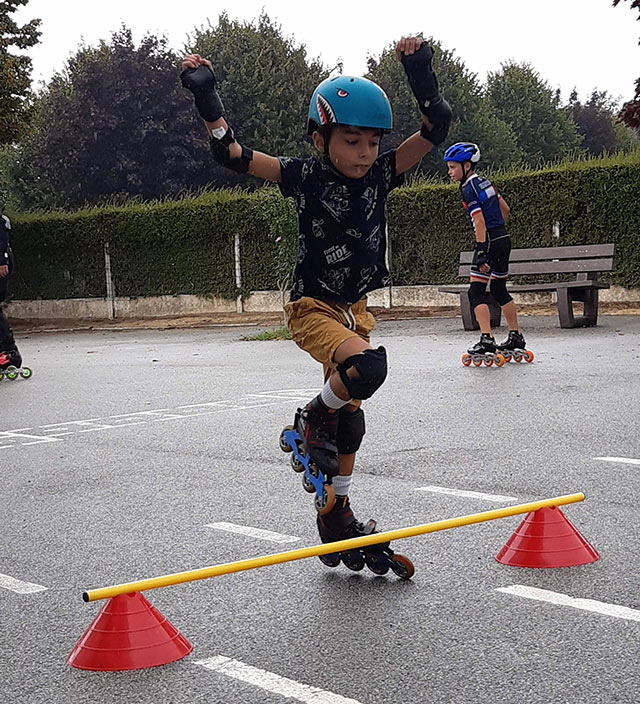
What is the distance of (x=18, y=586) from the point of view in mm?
4258

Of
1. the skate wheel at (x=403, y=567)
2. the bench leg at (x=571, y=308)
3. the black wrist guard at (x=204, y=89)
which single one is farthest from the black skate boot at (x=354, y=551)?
the bench leg at (x=571, y=308)

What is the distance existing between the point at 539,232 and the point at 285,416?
14510mm

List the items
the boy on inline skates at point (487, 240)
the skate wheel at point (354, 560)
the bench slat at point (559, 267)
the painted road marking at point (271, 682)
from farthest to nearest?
the bench slat at point (559, 267)
the boy on inline skates at point (487, 240)
the skate wheel at point (354, 560)
the painted road marking at point (271, 682)

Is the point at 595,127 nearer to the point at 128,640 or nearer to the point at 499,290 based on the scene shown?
the point at 499,290

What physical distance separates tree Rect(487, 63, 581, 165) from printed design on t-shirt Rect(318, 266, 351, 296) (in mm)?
71387

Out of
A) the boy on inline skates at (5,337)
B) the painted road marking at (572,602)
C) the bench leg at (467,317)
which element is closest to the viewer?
the painted road marking at (572,602)

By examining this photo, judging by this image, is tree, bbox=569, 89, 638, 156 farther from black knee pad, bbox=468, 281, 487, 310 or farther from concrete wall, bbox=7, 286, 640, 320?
black knee pad, bbox=468, 281, 487, 310

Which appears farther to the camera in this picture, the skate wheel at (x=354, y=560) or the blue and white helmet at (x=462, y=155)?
the blue and white helmet at (x=462, y=155)

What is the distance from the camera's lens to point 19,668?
3.32 meters

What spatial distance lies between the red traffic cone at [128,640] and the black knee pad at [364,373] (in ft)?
3.93

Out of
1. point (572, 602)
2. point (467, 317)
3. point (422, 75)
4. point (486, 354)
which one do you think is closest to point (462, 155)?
point (486, 354)

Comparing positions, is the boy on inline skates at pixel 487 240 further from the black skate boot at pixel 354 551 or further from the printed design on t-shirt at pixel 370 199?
the black skate boot at pixel 354 551

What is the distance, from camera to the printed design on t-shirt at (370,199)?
14.7 ft

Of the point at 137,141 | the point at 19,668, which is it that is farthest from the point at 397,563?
the point at 137,141
